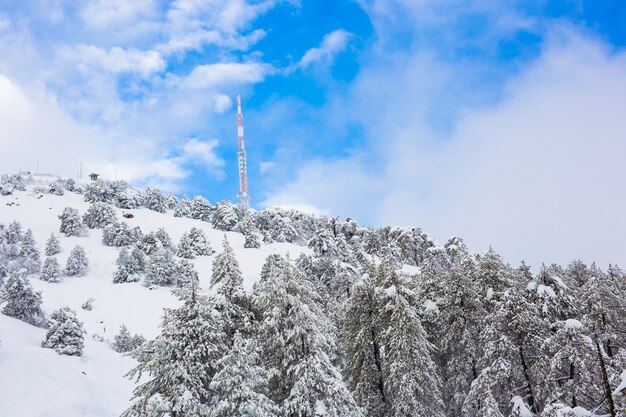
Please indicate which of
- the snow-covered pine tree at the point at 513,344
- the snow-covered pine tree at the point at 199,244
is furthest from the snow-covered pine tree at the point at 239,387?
the snow-covered pine tree at the point at 199,244

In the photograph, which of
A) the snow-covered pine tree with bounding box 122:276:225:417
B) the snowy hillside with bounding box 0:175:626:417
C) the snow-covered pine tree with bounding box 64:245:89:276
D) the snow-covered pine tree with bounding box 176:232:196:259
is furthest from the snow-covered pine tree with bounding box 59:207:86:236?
the snow-covered pine tree with bounding box 122:276:225:417

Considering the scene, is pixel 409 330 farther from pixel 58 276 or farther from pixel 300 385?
pixel 58 276

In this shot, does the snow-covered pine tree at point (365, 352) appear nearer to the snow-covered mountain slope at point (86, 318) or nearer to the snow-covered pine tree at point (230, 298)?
the snow-covered pine tree at point (230, 298)

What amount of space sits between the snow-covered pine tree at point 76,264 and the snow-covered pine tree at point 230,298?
6056cm

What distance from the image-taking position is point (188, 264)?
67688 mm

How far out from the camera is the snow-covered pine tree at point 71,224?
8125 centimetres

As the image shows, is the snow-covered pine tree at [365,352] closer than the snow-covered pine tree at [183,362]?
No

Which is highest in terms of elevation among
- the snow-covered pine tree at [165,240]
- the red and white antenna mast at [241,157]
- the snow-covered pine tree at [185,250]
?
the red and white antenna mast at [241,157]

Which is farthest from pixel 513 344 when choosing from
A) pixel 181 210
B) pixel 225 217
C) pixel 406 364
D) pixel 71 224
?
pixel 181 210

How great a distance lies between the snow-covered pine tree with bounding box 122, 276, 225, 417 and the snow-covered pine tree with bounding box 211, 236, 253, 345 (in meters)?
0.97

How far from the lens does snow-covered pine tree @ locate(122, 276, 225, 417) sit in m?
12.9

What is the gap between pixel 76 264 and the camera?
6650cm

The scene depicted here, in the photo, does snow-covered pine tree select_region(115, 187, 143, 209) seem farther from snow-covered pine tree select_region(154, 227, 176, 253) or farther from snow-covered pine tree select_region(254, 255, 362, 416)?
snow-covered pine tree select_region(254, 255, 362, 416)

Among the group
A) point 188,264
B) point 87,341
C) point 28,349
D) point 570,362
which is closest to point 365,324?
point 570,362
